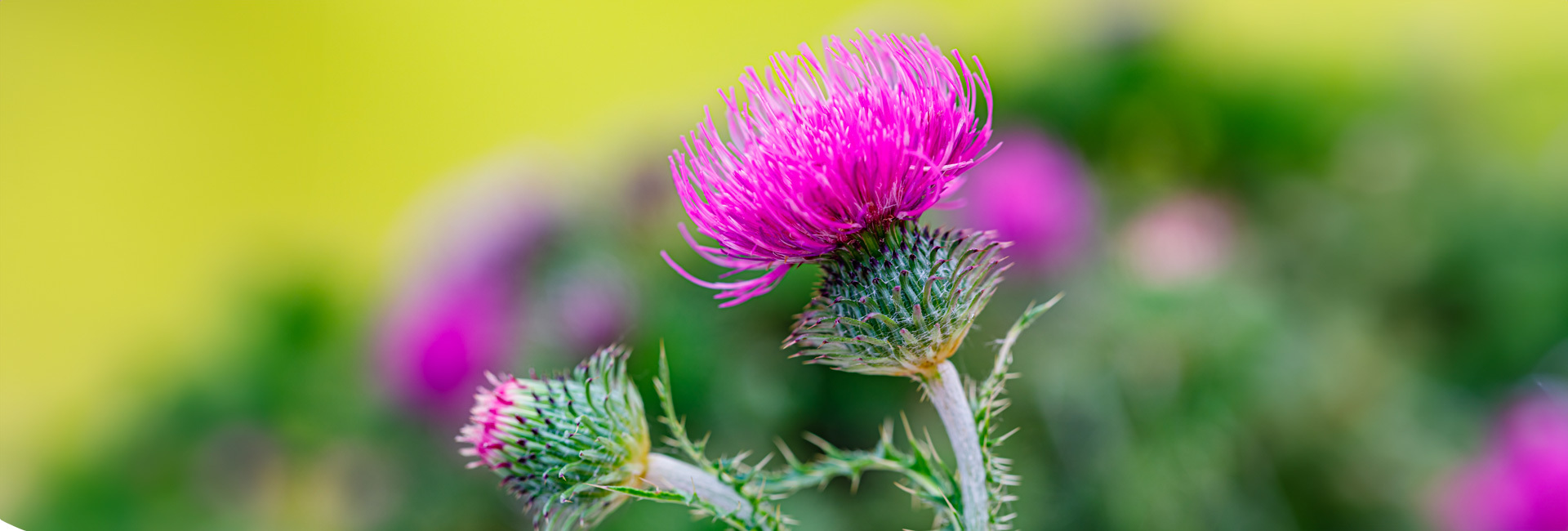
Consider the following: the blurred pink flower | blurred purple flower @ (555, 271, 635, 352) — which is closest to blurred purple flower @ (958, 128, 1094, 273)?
the blurred pink flower

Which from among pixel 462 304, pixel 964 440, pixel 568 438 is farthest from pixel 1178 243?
pixel 462 304

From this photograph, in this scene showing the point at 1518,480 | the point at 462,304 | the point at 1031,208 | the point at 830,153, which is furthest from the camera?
the point at 462,304

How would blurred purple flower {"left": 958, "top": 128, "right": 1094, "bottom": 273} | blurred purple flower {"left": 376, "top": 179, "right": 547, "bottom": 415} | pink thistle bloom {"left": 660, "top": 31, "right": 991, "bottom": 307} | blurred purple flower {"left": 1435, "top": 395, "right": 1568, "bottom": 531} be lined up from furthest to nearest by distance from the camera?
blurred purple flower {"left": 376, "top": 179, "right": 547, "bottom": 415} → blurred purple flower {"left": 958, "top": 128, "right": 1094, "bottom": 273} → blurred purple flower {"left": 1435, "top": 395, "right": 1568, "bottom": 531} → pink thistle bloom {"left": 660, "top": 31, "right": 991, "bottom": 307}

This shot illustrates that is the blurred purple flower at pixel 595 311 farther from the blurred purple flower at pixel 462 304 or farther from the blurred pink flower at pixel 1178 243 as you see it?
the blurred pink flower at pixel 1178 243

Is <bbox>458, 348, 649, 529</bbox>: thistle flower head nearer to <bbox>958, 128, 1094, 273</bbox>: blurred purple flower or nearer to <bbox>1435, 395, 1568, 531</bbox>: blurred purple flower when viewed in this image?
<bbox>958, 128, 1094, 273</bbox>: blurred purple flower

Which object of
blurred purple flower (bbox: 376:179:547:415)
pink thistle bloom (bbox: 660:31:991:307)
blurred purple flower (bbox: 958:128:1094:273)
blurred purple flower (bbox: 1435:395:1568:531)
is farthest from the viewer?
blurred purple flower (bbox: 376:179:547:415)

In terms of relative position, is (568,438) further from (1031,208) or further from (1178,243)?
(1178,243)
